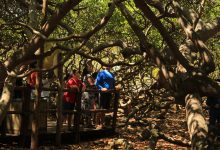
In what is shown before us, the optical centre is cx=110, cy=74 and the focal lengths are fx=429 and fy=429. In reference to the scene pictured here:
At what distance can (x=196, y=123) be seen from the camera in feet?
16.0

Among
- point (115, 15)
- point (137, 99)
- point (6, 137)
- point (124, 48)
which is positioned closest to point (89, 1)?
point (115, 15)

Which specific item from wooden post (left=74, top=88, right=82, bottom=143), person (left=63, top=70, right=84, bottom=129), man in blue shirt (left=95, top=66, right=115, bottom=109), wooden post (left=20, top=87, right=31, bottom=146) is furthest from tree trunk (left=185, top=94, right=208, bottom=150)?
man in blue shirt (left=95, top=66, right=115, bottom=109)

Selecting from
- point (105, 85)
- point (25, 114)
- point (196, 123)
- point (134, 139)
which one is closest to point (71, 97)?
point (105, 85)

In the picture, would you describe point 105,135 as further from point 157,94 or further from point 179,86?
point 179,86

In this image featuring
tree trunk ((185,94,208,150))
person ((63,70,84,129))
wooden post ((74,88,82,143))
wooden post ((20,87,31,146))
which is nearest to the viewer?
tree trunk ((185,94,208,150))

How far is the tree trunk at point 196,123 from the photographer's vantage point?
4.65 m

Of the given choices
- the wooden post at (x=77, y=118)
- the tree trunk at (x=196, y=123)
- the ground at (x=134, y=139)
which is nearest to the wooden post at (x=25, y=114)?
the ground at (x=134, y=139)

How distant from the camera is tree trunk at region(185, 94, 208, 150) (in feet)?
15.3

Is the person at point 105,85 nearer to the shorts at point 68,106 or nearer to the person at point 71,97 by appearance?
the person at point 71,97

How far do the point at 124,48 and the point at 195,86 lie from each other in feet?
6.20

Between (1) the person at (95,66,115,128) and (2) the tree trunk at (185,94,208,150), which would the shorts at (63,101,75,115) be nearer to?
(1) the person at (95,66,115,128)

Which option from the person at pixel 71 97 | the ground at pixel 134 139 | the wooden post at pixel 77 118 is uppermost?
the person at pixel 71 97

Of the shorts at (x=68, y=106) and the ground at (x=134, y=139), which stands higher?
the shorts at (x=68, y=106)

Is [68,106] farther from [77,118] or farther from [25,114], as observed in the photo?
[25,114]
